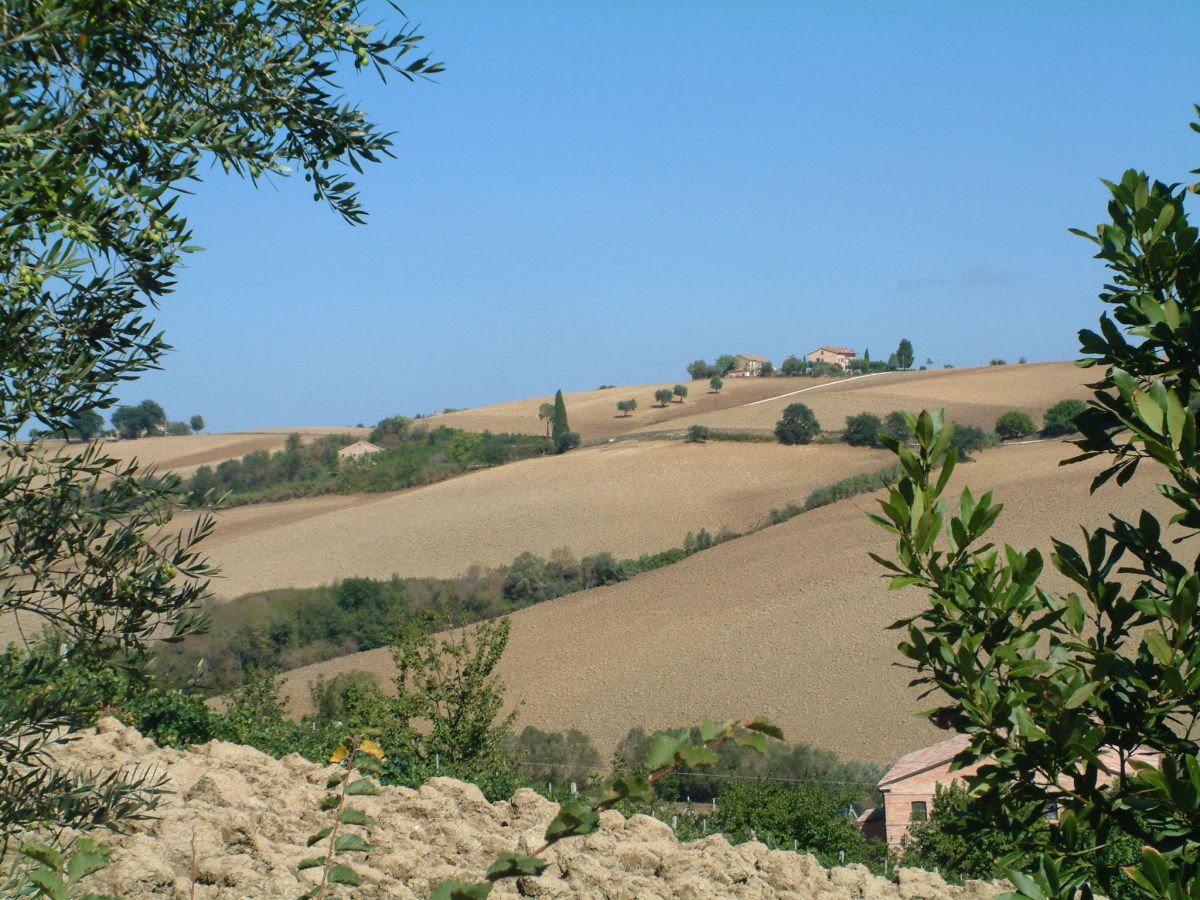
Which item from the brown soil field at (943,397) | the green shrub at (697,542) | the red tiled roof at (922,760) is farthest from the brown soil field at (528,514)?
the red tiled roof at (922,760)

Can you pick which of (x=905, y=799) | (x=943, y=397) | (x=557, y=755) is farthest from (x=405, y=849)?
(x=943, y=397)

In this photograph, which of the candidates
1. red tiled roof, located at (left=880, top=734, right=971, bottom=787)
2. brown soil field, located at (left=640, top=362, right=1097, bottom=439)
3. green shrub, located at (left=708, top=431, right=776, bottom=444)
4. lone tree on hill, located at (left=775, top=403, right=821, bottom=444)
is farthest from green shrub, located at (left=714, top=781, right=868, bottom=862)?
green shrub, located at (left=708, top=431, right=776, bottom=444)

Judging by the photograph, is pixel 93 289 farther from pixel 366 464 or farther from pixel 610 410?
pixel 610 410

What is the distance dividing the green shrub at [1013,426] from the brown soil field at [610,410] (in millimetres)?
20974

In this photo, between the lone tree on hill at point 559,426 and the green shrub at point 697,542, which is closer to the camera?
the green shrub at point 697,542

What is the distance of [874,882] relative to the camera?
963 cm

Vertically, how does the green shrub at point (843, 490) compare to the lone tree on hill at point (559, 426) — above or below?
below

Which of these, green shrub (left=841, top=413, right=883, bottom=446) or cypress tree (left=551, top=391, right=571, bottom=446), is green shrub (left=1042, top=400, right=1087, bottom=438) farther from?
cypress tree (left=551, top=391, right=571, bottom=446)

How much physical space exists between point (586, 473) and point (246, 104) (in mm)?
53933

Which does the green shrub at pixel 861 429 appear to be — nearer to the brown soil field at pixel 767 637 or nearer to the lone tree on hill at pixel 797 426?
the lone tree on hill at pixel 797 426

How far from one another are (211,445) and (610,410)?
87.6 ft

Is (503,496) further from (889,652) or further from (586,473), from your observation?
(889,652)

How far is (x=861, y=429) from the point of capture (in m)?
55.8

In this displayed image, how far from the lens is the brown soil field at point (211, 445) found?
2405 inches
